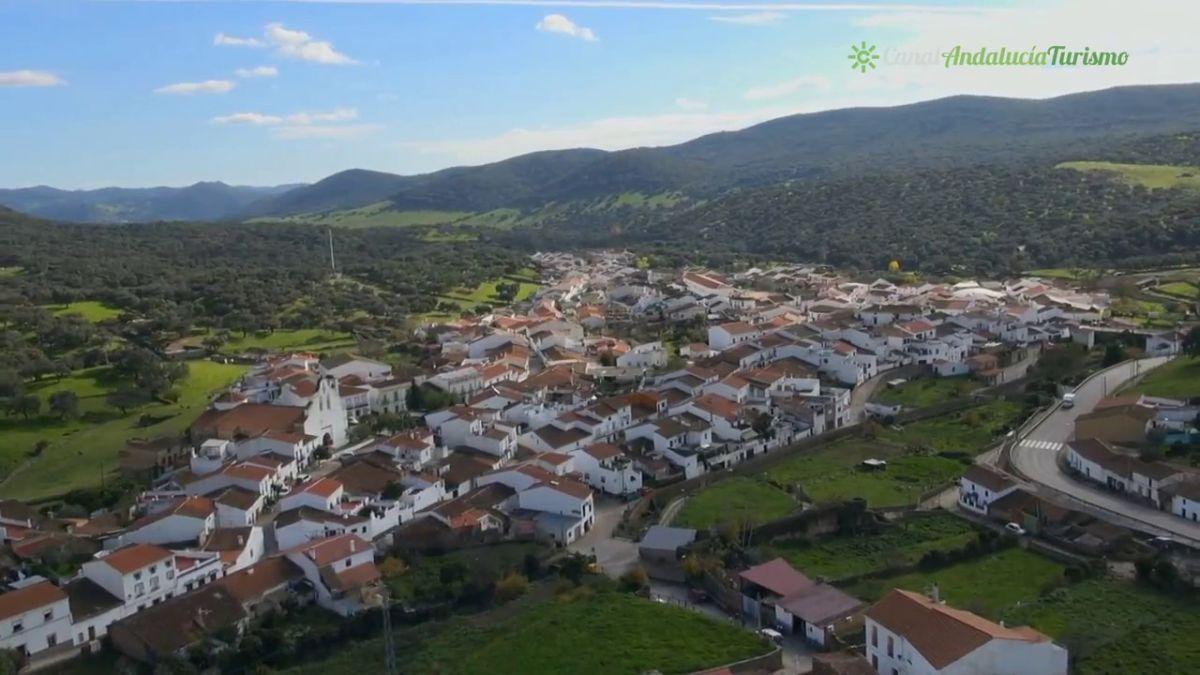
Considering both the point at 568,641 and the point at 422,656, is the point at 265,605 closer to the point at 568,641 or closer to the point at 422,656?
the point at 422,656

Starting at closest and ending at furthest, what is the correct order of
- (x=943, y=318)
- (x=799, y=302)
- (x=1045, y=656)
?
(x=1045, y=656) → (x=943, y=318) → (x=799, y=302)

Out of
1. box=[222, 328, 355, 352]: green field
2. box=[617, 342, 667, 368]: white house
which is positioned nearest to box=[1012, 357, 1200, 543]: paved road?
box=[617, 342, 667, 368]: white house

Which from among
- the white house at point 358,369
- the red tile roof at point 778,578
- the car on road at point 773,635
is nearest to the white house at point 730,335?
the white house at point 358,369

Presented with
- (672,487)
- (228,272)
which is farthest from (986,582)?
(228,272)

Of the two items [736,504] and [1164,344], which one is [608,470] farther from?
[1164,344]

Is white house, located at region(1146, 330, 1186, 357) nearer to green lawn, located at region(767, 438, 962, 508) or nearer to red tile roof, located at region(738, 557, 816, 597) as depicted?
green lawn, located at region(767, 438, 962, 508)

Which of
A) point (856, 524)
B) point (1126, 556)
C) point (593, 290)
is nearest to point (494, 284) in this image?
point (593, 290)
